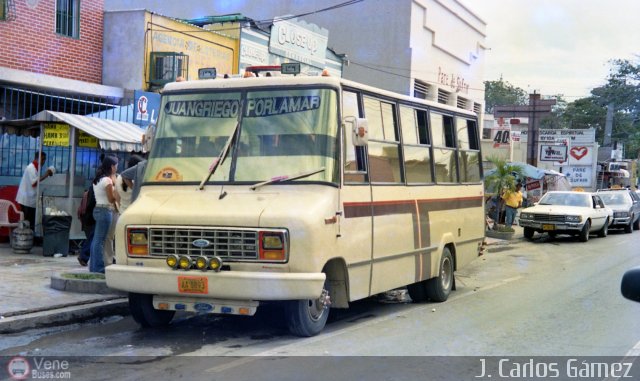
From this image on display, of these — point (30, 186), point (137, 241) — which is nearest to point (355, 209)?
point (137, 241)

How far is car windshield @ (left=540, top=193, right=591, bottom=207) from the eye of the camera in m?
22.9

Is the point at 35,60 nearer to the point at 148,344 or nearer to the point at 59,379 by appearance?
the point at 148,344

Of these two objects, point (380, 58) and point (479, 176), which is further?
point (380, 58)

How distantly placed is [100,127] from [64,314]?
537cm

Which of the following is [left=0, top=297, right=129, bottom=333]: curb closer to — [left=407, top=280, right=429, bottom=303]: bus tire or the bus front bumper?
the bus front bumper

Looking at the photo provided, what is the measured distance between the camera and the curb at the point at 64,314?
7.54 metres

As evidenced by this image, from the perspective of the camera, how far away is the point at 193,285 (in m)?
6.88

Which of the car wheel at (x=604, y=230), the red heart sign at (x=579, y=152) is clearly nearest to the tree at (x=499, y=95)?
the red heart sign at (x=579, y=152)

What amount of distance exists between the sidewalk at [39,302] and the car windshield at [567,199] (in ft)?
55.9

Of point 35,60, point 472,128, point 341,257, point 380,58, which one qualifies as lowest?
point 341,257

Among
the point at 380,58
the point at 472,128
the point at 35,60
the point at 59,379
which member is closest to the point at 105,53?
the point at 35,60

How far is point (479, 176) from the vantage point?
39.6 feet

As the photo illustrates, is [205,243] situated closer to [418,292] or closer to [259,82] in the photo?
[259,82]

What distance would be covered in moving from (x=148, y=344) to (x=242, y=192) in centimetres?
184
